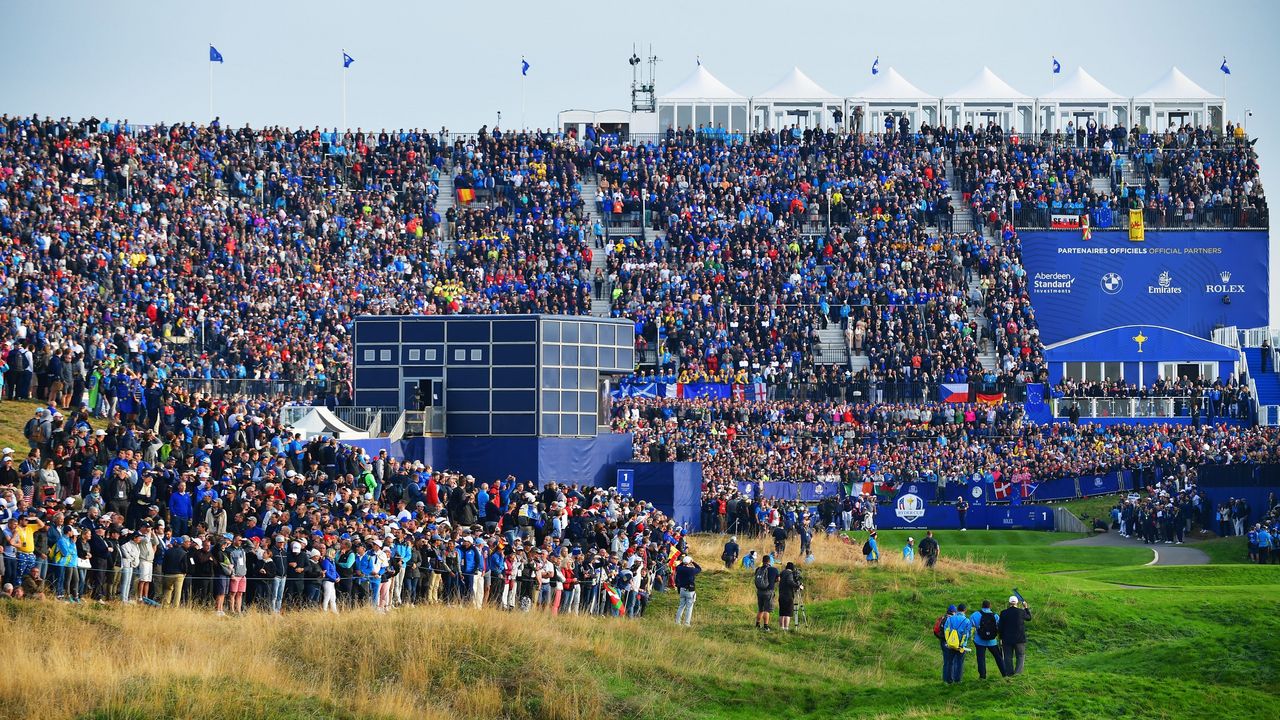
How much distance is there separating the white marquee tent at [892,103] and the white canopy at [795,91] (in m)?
1.74

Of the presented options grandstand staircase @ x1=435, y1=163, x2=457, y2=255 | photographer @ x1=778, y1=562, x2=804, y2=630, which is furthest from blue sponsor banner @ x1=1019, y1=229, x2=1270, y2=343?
photographer @ x1=778, y1=562, x2=804, y2=630

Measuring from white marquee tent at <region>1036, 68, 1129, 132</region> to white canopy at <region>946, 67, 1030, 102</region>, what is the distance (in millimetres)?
1498

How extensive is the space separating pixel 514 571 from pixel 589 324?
799 inches

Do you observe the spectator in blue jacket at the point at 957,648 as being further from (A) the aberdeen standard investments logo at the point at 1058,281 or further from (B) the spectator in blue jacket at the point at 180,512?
(A) the aberdeen standard investments logo at the point at 1058,281

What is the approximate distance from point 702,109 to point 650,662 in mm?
65966

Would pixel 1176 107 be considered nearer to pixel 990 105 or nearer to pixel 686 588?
pixel 990 105

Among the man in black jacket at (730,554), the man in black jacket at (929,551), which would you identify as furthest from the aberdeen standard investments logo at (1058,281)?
the man in black jacket at (730,554)

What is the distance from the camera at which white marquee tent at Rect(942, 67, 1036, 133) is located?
316ft

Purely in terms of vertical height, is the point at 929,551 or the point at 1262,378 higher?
the point at 1262,378

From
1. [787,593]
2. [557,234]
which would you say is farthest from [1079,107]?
[787,593]

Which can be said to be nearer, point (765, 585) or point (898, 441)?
point (765, 585)

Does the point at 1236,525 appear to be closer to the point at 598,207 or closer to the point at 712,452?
the point at 712,452

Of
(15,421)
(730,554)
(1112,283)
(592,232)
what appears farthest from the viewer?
(1112,283)

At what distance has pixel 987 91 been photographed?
97.5 metres
